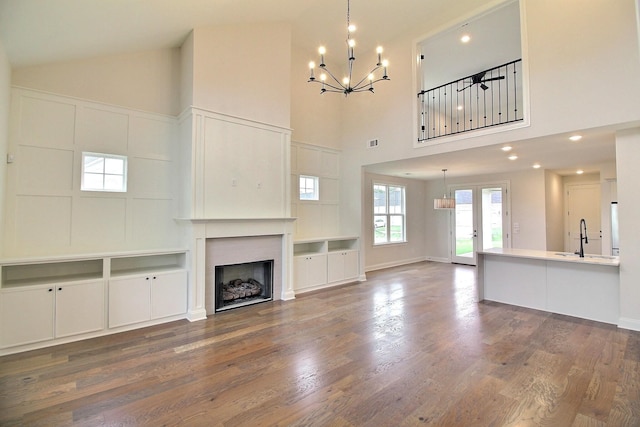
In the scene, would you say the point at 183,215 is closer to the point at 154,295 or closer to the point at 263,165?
the point at 154,295

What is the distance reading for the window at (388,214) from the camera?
7965 millimetres

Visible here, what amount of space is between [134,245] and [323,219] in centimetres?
364

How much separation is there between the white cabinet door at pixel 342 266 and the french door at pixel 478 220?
3.44 m

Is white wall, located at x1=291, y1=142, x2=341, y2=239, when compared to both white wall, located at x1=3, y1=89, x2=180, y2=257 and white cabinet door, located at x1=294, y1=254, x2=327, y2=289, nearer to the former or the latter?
white cabinet door, located at x1=294, y1=254, x2=327, y2=289

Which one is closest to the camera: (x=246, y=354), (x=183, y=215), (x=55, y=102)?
(x=246, y=354)

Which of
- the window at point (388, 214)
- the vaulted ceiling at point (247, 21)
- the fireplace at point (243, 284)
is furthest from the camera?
the window at point (388, 214)

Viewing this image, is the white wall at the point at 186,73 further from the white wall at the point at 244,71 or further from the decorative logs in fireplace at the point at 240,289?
the decorative logs in fireplace at the point at 240,289

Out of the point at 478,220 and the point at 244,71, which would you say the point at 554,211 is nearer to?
the point at 478,220

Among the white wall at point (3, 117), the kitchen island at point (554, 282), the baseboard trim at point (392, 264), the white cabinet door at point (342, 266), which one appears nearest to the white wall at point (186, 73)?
the white wall at point (3, 117)

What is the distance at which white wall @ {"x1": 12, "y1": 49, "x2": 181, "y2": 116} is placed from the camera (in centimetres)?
370

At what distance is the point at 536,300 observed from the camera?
453cm

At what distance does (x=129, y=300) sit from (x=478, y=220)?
823 centimetres

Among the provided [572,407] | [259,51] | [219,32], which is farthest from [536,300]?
[219,32]

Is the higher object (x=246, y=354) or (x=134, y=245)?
(x=134, y=245)
